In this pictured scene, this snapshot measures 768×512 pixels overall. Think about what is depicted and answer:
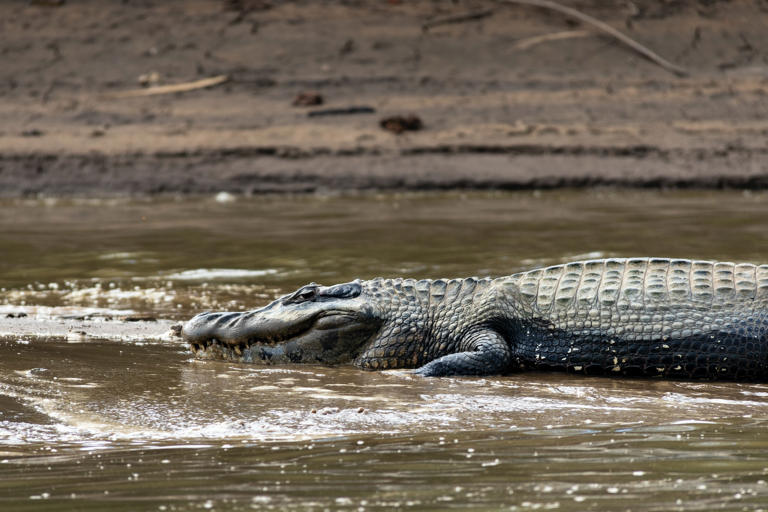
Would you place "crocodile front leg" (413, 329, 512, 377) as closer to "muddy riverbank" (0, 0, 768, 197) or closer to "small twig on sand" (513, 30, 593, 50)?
"muddy riverbank" (0, 0, 768, 197)

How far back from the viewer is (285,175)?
13859 mm

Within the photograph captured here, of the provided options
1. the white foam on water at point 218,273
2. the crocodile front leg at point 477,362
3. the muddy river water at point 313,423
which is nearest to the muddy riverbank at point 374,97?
the muddy river water at point 313,423

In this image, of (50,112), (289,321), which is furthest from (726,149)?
(289,321)

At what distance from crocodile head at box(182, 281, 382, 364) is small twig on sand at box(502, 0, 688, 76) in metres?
11.9

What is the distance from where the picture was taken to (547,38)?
1692 cm

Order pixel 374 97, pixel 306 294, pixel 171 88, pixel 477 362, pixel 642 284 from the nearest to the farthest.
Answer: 1. pixel 477 362
2. pixel 642 284
3. pixel 306 294
4. pixel 374 97
5. pixel 171 88

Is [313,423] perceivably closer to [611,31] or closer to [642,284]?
[642,284]

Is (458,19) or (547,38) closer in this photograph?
(547,38)

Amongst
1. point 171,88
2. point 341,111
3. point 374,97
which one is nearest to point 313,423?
point 341,111

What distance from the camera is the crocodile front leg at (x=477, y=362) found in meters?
5.21

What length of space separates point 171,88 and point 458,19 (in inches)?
176

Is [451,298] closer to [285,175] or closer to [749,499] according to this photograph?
[749,499]

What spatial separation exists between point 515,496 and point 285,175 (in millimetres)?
11049

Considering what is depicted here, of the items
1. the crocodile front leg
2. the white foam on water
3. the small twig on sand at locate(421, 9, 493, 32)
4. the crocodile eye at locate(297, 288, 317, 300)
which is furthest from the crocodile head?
the small twig on sand at locate(421, 9, 493, 32)
